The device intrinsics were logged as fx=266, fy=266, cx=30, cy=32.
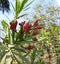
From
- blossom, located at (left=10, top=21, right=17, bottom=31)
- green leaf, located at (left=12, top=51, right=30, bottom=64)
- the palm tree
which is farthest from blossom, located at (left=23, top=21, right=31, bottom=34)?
the palm tree

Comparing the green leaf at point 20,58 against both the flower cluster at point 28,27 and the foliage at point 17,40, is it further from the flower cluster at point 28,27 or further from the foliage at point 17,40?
the flower cluster at point 28,27

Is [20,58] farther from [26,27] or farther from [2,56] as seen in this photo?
[26,27]

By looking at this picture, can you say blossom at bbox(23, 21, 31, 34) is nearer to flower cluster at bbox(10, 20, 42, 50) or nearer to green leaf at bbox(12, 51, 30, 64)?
flower cluster at bbox(10, 20, 42, 50)

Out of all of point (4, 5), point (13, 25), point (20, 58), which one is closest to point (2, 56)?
point (20, 58)

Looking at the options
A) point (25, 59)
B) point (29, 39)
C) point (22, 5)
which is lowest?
point (25, 59)

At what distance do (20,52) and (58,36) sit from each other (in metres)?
2.21

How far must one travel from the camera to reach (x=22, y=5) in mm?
2805

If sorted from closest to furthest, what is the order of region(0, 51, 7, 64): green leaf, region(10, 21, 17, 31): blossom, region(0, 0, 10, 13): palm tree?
region(0, 51, 7, 64): green leaf < region(10, 21, 17, 31): blossom < region(0, 0, 10, 13): palm tree

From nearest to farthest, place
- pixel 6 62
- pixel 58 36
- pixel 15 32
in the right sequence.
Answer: pixel 6 62 → pixel 15 32 → pixel 58 36

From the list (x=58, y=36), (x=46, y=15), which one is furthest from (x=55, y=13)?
(x=58, y=36)

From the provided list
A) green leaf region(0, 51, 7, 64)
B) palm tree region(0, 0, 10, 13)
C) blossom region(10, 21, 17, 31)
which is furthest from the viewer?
palm tree region(0, 0, 10, 13)

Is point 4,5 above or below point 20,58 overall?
above

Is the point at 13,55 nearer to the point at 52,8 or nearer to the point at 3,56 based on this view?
the point at 3,56

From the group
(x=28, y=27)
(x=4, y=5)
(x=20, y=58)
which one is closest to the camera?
(x=20, y=58)
